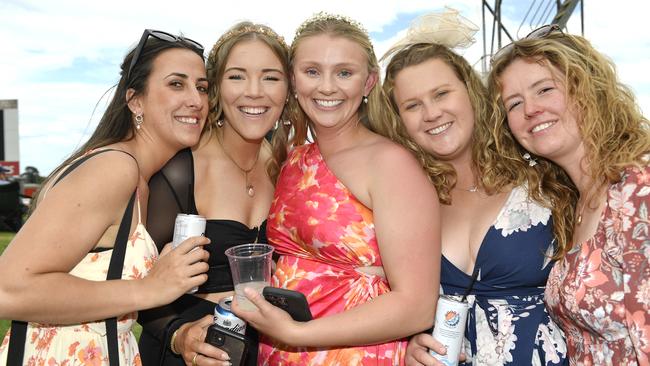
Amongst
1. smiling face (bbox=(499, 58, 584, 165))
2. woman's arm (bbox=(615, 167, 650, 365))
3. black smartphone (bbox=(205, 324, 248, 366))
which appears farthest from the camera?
smiling face (bbox=(499, 58, 584, 165))

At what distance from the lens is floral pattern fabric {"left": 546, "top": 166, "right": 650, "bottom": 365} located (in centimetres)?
216

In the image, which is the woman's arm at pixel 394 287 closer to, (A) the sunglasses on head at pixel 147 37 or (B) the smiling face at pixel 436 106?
(B) the smiling face at pixel 436 106

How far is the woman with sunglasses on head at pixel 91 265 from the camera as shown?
2.19m

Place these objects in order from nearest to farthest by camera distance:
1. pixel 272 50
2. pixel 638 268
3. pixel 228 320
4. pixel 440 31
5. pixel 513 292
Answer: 1. pixel 638 268
2. pixel 228 320
3. pixel 513 292
4. pixel 440 31
5. pixel 272 50

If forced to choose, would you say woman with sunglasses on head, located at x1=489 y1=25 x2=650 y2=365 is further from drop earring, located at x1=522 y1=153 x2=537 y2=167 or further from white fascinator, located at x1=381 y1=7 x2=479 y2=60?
white fascinator, located at x1=381 y1=7 x2=479 y2=60

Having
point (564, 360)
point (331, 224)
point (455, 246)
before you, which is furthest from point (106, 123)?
point (564, 360)

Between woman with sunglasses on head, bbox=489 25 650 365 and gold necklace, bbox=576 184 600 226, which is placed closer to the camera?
woman with sunglasses on head, bbox=489 25 650 365

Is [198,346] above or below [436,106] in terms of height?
below

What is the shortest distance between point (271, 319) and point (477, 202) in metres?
1.33

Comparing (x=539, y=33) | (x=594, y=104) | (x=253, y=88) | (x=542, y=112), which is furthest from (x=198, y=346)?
(x=539, y=33)

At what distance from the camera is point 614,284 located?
226cm

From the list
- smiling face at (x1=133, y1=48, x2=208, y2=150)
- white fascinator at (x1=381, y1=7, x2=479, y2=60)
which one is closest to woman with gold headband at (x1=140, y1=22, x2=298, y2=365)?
smiling face at (x1=133, y1=48, x2=208, y2=150)

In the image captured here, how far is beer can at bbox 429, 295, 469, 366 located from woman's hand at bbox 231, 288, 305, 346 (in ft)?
1.95

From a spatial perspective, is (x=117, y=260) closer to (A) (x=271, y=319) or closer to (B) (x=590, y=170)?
(A) (x=271, y=319)
